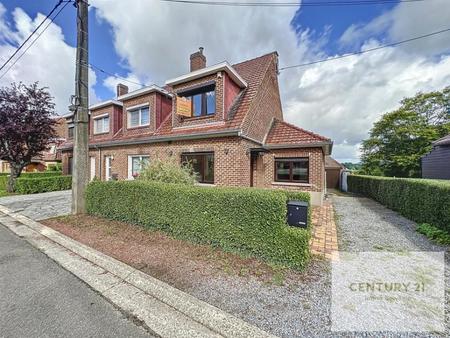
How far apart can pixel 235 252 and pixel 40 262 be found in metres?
3.82

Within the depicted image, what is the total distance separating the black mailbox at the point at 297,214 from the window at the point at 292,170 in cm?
638

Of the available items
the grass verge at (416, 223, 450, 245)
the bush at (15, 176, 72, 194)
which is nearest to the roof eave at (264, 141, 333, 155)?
the grass verge at (416, 223, 450, 245)

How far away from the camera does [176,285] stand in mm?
3156

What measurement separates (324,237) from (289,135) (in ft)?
20.6

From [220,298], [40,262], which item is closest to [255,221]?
[220,298]

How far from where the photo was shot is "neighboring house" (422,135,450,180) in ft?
38.9

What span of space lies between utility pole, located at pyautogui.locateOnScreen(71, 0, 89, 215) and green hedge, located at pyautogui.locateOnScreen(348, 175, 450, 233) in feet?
35.5

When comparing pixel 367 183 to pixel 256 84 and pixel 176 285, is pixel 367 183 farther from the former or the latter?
pixel 176 285

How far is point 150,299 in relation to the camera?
2842mm

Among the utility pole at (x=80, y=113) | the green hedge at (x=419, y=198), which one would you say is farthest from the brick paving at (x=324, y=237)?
the utility pole at (x=80, y=113)

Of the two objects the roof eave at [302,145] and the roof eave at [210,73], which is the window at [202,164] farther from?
the roof eave at [210,73]

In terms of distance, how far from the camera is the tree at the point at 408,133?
70.7 feet

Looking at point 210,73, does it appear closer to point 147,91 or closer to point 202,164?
point 202,164

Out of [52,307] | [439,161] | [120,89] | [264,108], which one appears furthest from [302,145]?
[120,89]
